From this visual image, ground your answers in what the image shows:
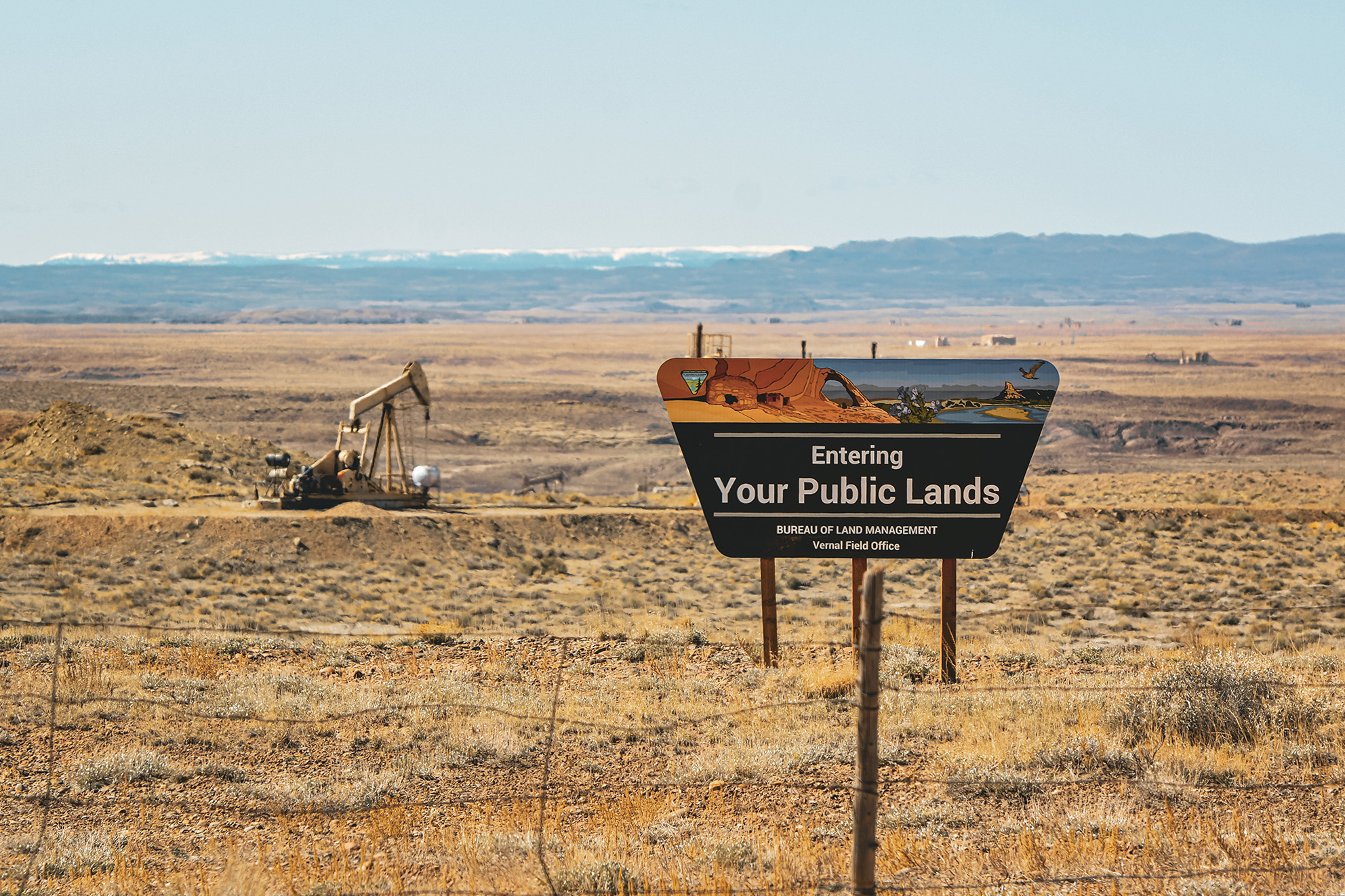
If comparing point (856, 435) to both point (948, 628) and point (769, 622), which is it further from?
point (769, 622)

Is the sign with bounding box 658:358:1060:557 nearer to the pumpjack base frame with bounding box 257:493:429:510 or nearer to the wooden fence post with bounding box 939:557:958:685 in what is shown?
the wooden fence post with bounding box 939:557:958:685

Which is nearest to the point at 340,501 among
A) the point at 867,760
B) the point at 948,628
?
the point at 948,628

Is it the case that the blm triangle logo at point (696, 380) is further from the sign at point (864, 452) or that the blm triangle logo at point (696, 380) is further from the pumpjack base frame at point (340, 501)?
the pumpjack base frame at point (340, 501)

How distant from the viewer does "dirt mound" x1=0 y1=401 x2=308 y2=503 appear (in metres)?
35.0

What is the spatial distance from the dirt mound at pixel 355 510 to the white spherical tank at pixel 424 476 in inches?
181

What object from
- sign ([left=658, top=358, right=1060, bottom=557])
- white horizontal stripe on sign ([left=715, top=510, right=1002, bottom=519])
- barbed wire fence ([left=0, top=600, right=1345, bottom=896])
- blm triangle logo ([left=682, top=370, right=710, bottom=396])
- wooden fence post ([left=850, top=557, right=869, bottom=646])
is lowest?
barbed wire fence ([left=0, top=600, right=1345, bottom=896])

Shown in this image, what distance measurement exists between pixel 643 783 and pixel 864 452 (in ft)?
11.3

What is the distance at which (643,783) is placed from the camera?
8305 mm

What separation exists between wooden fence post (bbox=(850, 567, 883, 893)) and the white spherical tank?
1294 inches

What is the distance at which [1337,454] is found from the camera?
64.1 m

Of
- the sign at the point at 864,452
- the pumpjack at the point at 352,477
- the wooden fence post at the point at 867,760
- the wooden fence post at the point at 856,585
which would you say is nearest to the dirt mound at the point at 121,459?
the pumpjack at the point at 352,477

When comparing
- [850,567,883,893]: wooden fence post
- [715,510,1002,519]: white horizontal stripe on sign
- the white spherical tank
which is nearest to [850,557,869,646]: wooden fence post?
[715,510,1002,519]: white horizontal stripe on sign

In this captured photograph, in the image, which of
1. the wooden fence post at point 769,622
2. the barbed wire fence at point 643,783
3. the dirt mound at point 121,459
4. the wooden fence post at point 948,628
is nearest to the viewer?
the barbed wire fence at point 643,783

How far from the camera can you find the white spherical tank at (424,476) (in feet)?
125
